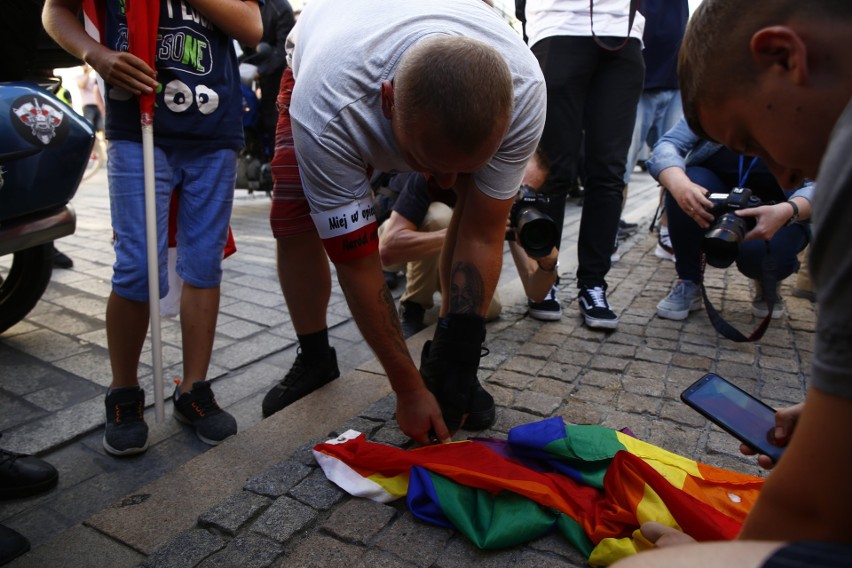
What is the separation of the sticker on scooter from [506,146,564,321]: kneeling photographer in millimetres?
1605

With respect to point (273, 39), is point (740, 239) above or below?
below

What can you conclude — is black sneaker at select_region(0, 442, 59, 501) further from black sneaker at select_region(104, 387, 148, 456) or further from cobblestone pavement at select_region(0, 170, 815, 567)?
black sneaker at select_region(104, 387, 148, 456)

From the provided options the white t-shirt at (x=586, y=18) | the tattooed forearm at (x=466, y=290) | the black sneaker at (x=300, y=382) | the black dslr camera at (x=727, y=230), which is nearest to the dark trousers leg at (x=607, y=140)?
the white t-shirt at (x=586, y=18)

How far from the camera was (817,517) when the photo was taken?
0.77m

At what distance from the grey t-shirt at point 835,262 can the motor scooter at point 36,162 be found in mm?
2188

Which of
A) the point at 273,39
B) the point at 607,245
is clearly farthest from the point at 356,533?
the point at 273,39

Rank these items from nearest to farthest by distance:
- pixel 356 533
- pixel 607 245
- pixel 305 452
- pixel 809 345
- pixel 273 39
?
1. pixel 356 533
2. pixel 305 452
3. pixel 809 345
4. pixel 607 245
5. pixel 273 39

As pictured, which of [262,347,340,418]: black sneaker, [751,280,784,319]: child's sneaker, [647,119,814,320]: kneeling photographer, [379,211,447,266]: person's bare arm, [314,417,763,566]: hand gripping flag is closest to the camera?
[314,417,763,566]: hand gripping flag

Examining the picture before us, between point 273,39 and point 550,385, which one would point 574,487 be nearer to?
point 550,385

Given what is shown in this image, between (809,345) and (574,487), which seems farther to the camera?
(809,345)

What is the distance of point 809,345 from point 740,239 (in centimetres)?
73

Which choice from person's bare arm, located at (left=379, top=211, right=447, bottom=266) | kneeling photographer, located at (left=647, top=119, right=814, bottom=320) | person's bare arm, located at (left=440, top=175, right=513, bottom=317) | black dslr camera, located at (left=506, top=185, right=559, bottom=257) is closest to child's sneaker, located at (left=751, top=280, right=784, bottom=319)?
kneeling photographer, located at (left=647, top=119, right=814, bottom=320)

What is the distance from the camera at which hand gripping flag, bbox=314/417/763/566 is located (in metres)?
1.45

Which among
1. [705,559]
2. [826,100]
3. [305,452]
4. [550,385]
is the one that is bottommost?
[550,385]
